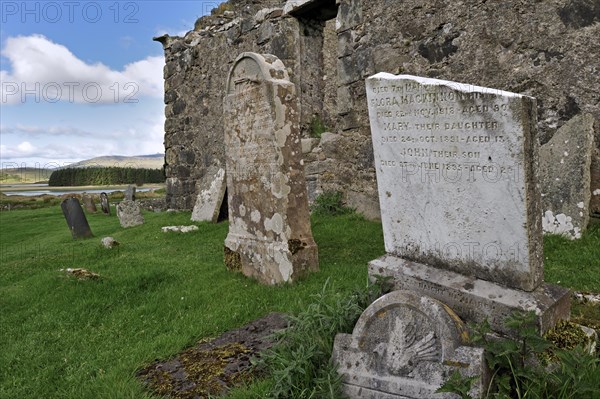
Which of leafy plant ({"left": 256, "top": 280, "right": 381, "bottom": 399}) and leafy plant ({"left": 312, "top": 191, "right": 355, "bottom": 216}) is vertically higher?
leafy plant ({"left": 312, "top": 191, "right": 355, "bottom": 216})

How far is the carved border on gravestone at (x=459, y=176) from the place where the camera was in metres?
2.42

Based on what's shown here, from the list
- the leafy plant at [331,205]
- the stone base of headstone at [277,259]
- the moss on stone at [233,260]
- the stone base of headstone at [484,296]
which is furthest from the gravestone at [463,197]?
the leafy plant at [331,205]

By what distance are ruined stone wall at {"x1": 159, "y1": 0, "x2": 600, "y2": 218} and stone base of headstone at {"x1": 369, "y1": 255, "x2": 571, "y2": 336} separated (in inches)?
132

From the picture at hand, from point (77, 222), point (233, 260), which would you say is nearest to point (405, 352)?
point (233, 260)

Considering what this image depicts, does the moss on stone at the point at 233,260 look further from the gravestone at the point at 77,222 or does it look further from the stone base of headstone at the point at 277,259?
the gravestone at the point at 77,222

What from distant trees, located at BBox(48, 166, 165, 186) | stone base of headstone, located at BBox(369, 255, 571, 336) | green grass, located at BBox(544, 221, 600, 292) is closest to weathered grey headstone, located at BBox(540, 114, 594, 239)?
green grass, located at BBox(544, 221, 600, 292)

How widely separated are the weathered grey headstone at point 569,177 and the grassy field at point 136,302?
0.65 feet

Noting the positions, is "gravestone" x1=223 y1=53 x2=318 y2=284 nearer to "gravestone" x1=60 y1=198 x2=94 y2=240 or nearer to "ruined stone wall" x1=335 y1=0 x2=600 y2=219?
"ruined stone wall" x1=335 y1=0 x2=600 y2=219

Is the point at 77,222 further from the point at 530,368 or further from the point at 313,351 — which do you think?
the point at 530,368

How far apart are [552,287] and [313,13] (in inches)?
A: 284

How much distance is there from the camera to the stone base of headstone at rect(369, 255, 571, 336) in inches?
93.5

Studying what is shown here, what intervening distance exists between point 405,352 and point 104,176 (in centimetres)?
4345

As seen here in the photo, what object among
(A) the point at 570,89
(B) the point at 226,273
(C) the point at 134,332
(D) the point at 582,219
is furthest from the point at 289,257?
(A) the point at 570,89

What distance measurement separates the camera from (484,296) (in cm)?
249
